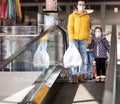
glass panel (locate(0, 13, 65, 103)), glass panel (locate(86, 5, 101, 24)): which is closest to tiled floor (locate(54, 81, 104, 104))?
glass panel (locate(0, 13, 65, 103))

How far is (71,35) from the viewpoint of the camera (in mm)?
6668

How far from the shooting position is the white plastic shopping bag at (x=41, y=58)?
20.4 ft

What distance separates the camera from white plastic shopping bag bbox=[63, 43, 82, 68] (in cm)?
665

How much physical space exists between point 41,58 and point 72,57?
75cm

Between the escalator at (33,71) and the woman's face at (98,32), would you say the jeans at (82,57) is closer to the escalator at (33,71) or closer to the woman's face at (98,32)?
the escalator at (33,71)

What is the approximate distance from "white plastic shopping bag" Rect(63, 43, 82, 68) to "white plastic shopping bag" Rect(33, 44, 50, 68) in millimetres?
494

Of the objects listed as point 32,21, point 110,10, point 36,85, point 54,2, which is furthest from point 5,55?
point 110,10

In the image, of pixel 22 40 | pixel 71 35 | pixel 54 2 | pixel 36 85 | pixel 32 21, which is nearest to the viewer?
pixel 36 85

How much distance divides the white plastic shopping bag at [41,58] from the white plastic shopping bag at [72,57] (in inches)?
19.4

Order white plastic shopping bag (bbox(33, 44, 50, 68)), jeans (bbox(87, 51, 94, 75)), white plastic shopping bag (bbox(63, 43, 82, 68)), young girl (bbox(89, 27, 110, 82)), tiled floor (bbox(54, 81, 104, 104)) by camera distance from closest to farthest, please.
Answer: tiled floor (bbox(54, 81, 104, 104)) → white plastic shopping bag (bbox(33, 44, 50, 68)) → white plastic shopping bag (bbox(63, 43, 82, 68)) → young girl (bbox(89, 27, 110, 82)) → jeans (bbox(87, 51, 94, 75))

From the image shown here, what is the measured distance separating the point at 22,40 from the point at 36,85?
14.3ft

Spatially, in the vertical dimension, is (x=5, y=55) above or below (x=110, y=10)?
below

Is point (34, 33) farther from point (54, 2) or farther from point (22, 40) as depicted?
point (54, 2)

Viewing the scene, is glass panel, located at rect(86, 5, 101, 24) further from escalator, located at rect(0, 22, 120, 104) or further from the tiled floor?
the tiled floor
